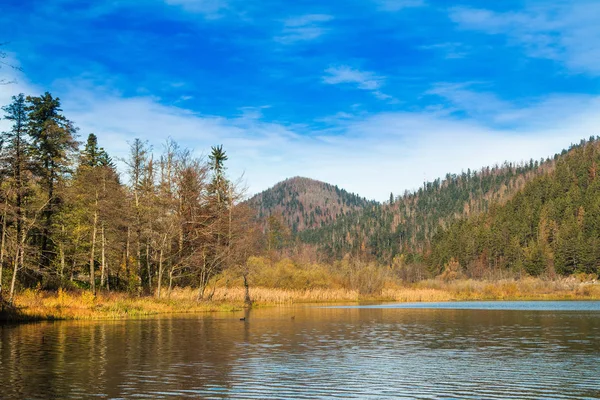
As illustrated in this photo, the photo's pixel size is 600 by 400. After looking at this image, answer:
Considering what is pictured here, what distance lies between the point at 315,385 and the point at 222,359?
658cm

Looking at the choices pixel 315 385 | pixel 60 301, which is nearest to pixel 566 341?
pixel 315 385

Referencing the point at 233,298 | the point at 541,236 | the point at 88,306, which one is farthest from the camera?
the point at 541,236

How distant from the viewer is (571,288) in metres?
95.9

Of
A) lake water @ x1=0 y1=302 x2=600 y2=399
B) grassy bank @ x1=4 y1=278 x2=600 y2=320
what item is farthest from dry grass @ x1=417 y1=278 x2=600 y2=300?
lake water @ x1=0 y1=302 x2=600 y2=399

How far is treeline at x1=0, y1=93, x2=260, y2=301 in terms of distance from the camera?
4731 centimetres

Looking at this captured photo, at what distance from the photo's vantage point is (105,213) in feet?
169

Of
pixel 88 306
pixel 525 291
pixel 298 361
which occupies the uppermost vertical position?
pixel 88 306

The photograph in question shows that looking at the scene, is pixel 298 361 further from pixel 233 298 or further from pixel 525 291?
pixel 525 291

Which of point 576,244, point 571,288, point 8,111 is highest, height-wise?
point 8,111

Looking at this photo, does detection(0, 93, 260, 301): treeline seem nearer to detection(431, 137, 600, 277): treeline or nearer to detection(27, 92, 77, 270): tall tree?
detection(27, 92, 77, 270): tall tree

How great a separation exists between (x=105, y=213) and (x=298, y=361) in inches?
1376

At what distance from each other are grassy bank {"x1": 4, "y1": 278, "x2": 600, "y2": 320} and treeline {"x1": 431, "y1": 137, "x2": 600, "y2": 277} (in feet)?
142

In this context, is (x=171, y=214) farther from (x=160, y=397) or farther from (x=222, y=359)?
(x=160, y=397)

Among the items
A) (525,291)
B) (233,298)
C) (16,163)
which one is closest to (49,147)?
(16,163)
